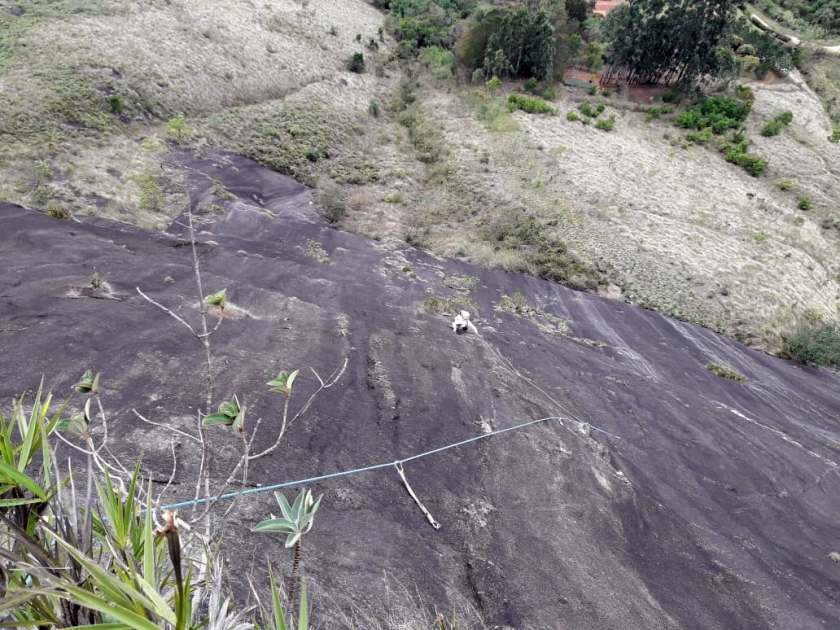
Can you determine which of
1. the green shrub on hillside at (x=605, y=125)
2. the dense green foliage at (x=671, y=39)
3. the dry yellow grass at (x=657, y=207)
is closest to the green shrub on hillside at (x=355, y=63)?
the dry yellow grass at (x=657, y=207)

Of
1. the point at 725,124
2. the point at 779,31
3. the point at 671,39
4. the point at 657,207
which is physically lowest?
the point at 657,207

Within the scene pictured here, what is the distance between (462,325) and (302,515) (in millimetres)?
8543

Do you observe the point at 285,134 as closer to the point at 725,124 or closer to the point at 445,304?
the point at 445,304

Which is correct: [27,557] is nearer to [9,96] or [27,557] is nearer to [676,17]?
[9,96]

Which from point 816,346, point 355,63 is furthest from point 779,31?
point 816,346

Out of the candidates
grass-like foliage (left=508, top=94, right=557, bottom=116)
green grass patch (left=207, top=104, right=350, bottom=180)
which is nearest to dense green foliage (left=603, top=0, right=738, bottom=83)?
grass-like foliage (left=508, top=94, right=557, bottom=116)

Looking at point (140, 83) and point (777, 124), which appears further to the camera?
point (777, 124)

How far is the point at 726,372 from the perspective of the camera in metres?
11.7

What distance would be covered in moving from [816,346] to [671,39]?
901 inches

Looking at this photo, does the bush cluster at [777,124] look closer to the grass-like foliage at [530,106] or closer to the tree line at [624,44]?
the tree line at [624,44]

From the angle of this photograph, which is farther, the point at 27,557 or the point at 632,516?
the point at 632,516

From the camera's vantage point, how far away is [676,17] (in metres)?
26.8

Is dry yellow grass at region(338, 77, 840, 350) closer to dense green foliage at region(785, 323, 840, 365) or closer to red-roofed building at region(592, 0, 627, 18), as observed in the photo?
dense green foliage at region(785, 323, 840, 365)

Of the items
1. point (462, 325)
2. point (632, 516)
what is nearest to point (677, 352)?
point (462, 325)
